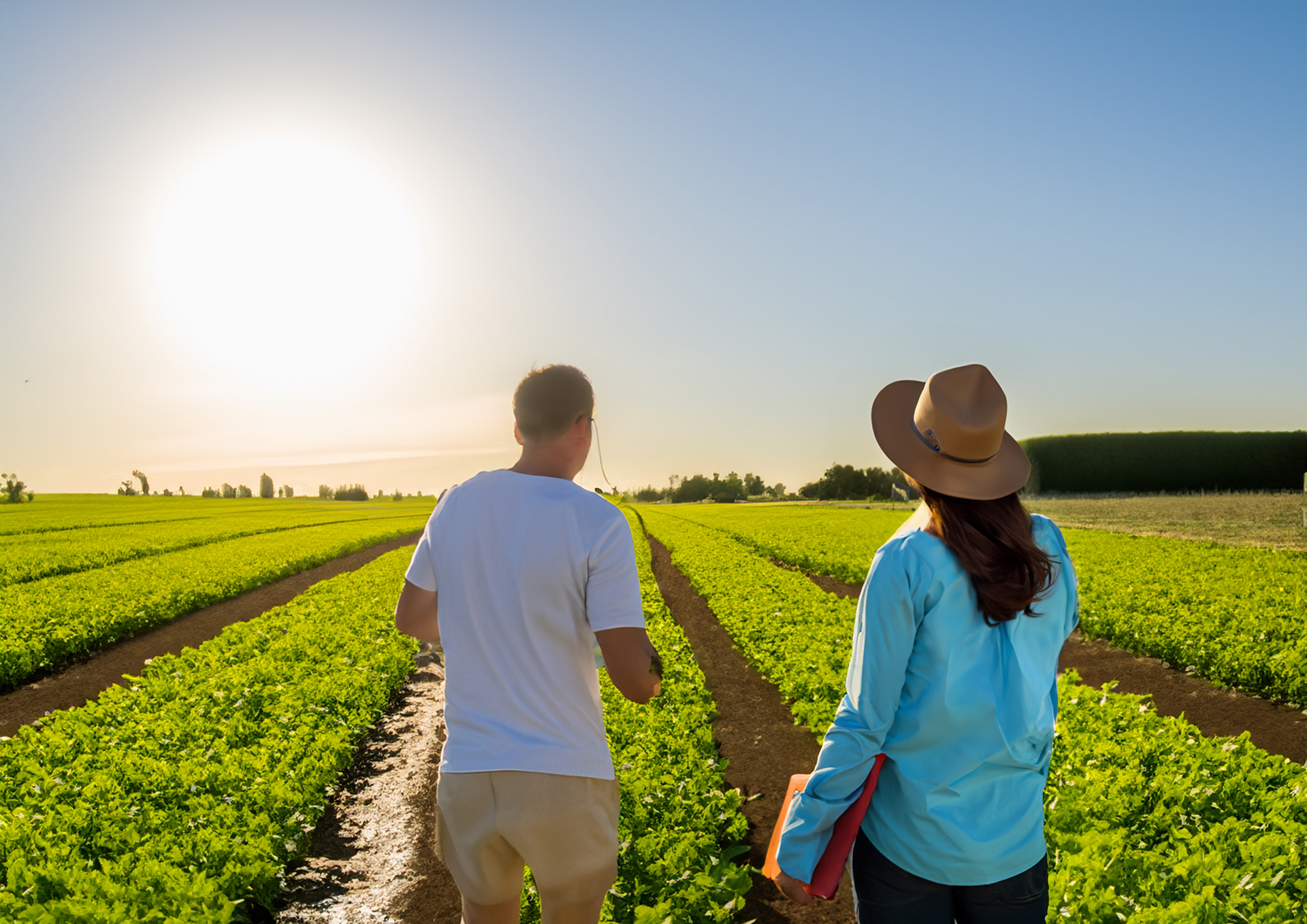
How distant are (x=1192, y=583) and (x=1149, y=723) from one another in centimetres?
906

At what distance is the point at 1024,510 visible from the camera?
6.63 feet

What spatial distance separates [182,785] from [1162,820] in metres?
6.61

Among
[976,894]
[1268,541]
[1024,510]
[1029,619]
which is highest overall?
[1024,510]

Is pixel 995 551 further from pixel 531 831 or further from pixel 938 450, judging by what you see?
pixel 531 831

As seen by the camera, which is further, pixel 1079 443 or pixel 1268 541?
pixel 1079 443

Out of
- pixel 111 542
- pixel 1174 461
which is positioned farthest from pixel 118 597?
pixel 1174 461

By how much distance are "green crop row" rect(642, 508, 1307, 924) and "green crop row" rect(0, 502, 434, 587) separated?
2342 centimetres

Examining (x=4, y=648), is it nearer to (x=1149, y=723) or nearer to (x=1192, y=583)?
(x=1149, y=723)

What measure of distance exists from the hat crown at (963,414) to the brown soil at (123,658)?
8.32 metres

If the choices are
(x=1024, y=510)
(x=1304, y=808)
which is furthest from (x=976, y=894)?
(x=1304, y=808)

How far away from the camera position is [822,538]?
987 inches

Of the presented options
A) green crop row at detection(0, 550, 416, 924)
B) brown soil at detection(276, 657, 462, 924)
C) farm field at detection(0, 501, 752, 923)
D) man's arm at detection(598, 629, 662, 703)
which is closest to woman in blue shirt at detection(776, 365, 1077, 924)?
man's arm at detection(598, 629, 662, 703)

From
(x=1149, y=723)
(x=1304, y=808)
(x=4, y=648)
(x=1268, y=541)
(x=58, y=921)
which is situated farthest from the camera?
(x=1268, y=541)

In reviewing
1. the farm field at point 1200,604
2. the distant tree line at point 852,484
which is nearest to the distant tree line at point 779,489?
the distant tree line at point 852,484
